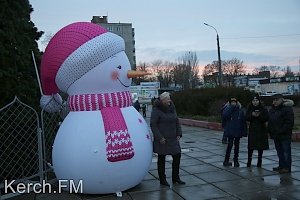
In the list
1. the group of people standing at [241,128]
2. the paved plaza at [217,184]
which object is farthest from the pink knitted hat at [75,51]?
the paved plaza at [217,184]

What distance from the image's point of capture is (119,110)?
22.9ft

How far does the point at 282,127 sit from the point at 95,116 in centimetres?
399

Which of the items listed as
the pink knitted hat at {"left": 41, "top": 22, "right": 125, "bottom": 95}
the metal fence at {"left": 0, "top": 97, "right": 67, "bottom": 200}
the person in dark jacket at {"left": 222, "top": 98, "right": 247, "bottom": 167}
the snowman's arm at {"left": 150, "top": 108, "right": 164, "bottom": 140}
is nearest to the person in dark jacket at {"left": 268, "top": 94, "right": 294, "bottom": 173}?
the person in dark jacket at {"left": 222, "top": 98, "right": 247, "bottom": 167}

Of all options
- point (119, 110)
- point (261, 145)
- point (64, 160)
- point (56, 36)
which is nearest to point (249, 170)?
point (261, 145)

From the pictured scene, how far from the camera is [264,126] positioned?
8930mm

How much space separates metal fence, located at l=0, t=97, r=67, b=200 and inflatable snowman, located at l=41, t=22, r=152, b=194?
29.4 inches

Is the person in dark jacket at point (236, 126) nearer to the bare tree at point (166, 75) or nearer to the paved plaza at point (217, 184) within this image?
the paved plaza at point (217, 184)

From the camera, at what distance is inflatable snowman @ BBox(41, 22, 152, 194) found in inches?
261

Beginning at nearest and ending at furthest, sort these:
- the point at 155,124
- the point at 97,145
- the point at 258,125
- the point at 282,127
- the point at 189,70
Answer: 1. the point at 97,145
2. the point at 155,124
3. the point at 282,127
4. the point at 258,125
5. the point at 189,70

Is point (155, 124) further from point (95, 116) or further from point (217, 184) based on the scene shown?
point (217, 184)

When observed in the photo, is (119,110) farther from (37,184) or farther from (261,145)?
(261,145)

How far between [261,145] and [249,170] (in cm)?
63

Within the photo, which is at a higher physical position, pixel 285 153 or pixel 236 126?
pixel 236 126

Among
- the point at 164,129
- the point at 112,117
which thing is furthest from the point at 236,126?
the point at 112,117
